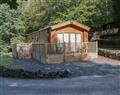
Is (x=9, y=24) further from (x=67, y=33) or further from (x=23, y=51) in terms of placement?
(x=67, y=33)

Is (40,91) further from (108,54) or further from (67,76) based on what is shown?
(108,54)

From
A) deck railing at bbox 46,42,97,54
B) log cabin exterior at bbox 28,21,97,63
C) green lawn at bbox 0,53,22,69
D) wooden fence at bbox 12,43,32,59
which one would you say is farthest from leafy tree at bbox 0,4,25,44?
deck railing at bbox 46,42,97,54

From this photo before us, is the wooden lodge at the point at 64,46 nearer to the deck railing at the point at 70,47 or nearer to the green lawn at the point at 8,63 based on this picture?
the deck railing at the point at 70,47

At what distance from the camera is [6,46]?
48312mm

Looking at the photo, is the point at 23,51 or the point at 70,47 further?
the point at 23,51

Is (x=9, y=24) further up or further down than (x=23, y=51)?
further up

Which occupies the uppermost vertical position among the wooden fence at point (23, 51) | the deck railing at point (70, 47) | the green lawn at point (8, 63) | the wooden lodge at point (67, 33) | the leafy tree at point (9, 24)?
the leafy tree at point (9, 24)

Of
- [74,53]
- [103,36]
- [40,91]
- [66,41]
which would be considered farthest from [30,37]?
[40,91]

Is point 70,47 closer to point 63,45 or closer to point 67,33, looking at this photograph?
point 63,45

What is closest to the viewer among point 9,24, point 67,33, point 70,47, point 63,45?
point 63,45

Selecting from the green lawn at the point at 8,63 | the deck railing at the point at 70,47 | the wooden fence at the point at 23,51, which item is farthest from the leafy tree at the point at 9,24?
the deck railing at the point at 70,47

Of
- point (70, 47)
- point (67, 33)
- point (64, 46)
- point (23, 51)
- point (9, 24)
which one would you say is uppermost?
point (9, 24)

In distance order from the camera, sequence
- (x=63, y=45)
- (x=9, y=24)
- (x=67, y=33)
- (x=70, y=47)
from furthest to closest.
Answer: (x=9, y=24) → (x=67, y=33) → (x=70, y=47) → (x=63, y=45)

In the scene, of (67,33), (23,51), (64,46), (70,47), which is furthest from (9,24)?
(64,46)
